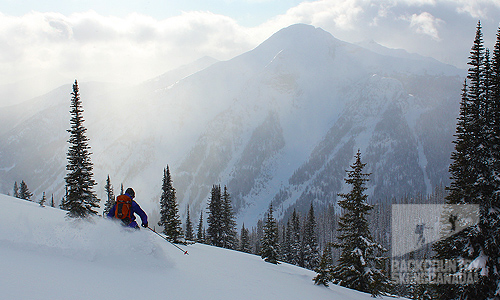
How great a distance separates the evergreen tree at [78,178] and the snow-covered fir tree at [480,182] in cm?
2624

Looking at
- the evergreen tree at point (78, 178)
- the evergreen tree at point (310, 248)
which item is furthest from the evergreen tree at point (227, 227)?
the evergreen tree at point (78, 178)

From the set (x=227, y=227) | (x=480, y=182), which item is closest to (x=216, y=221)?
(x=227, y=227)

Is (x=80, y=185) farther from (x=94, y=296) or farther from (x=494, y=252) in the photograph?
(x=494, y=252)

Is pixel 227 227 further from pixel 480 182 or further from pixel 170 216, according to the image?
pixel 480 182

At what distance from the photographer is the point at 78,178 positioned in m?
25.7

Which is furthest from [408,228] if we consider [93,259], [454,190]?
[93,259]

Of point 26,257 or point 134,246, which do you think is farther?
point 134,246

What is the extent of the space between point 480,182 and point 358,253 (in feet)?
29.0

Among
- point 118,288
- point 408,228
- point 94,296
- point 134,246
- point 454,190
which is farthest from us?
point 408,228

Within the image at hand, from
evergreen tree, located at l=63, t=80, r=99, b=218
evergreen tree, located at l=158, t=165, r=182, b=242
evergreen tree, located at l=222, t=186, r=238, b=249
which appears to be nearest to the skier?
evergreen tree, located at l=63, t=80, r=99, b=218

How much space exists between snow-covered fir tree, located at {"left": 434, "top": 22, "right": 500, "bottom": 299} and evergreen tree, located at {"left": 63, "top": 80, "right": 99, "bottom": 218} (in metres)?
26.2

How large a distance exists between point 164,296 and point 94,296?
187cm

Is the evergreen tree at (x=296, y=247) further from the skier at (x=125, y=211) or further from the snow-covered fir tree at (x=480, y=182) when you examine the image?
the skier at (x=125, y=211)

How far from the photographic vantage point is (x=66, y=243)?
9602mm
